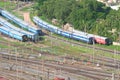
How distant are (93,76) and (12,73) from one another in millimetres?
13419

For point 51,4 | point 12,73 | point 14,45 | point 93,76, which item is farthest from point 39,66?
point 51,4

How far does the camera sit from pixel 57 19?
111125 millimetres

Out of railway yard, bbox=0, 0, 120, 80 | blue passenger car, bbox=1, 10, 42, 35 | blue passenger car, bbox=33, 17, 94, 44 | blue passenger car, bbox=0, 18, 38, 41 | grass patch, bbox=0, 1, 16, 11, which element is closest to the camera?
Result: railway yard, bbox=0, 0, 120, 80

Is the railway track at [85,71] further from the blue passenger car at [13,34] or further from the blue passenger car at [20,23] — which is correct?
the blue passenger car at [20,23]

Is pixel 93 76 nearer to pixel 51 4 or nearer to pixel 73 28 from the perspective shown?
pixel 73 28

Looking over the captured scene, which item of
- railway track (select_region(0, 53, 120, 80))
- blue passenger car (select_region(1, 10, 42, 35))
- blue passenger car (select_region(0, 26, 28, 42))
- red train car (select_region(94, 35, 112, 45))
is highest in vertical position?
blue passenger car (select_region(1, 10, 42, 35))

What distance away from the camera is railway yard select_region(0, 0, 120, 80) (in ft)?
227

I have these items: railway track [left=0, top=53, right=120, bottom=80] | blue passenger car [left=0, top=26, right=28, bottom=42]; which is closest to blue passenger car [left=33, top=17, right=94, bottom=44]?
blue passenger car [left=0, top=26, right=28, bottom=42]

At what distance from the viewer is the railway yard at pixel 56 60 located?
69062mm

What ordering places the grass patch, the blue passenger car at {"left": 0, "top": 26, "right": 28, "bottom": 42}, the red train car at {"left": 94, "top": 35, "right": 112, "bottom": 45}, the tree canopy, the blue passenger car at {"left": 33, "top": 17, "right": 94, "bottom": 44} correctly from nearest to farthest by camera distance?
the red train car at {"left": 94, "top": 35, "right": 112, "bottom": 45} < the blue passenger car at {"left": 33, "top": 17, "right": 94, "bottom": 44} < the blue passenger car at {"left": 0, "top": 26, "right": 28, "bottom": 42} < the tree canopy < the grass patch

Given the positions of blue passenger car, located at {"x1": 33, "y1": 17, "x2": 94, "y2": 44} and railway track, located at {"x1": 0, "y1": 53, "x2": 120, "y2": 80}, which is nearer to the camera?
railway track, located at {"x1": 0, "y1": 53, "x2": 120, "y2": 80}

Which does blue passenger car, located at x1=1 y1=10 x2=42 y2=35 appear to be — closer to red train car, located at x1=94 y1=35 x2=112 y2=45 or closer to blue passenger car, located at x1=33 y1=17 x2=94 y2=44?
blue passenger car, located at x1=33 y1=17 x2=94 y2=44

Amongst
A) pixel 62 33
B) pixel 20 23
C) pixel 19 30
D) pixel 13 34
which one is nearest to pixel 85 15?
pixel 62 33

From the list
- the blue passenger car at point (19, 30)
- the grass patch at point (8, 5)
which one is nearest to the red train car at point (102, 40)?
the blue passenger car at point (19, 30)
